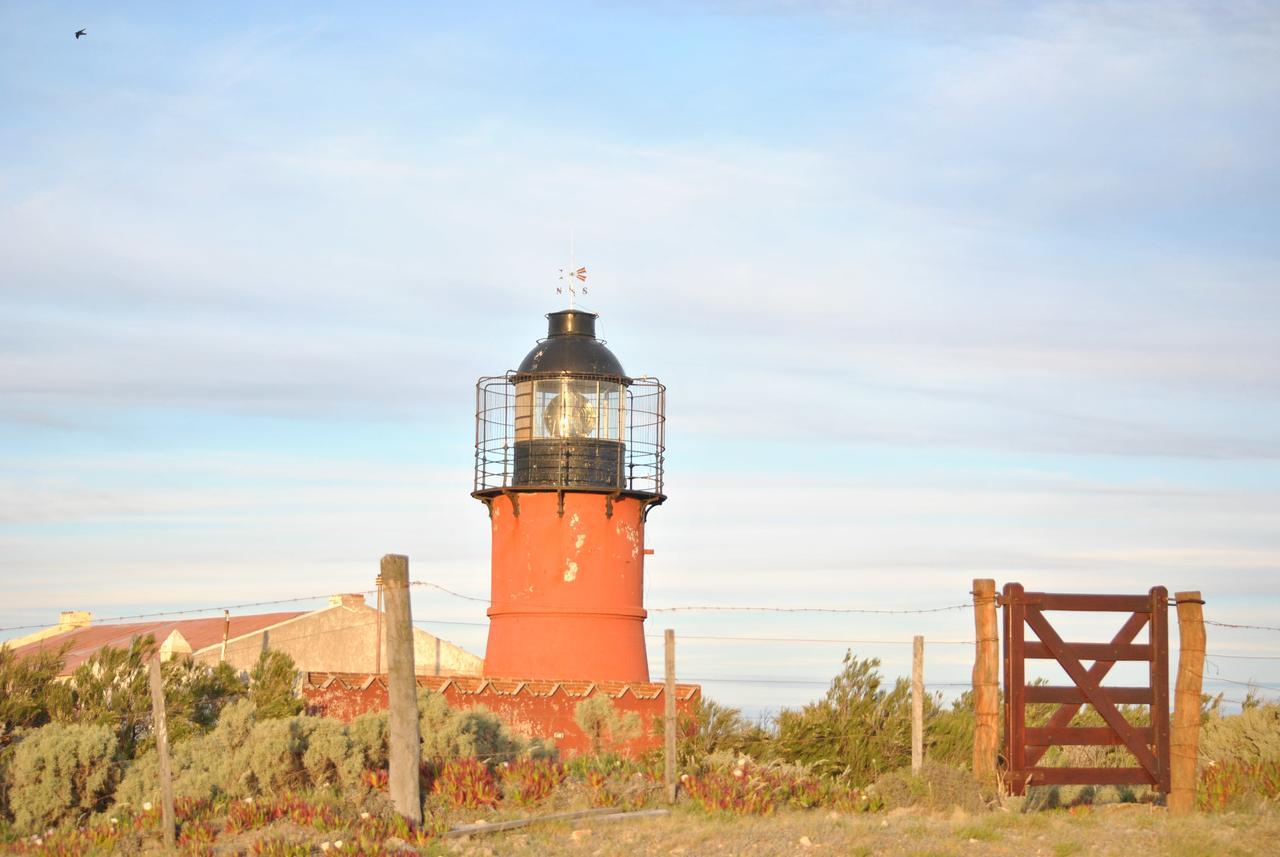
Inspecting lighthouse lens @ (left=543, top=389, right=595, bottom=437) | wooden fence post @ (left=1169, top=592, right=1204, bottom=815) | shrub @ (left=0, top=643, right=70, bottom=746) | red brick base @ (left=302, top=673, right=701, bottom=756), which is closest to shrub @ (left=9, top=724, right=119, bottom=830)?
shrub @ (left=0, top=643, right=70, bottom=746)

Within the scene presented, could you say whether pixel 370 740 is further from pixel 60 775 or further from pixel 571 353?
pixel 571 353

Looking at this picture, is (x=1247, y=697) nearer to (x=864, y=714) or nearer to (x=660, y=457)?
(x=864, y=714)

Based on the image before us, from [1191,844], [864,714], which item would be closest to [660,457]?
[864,714]

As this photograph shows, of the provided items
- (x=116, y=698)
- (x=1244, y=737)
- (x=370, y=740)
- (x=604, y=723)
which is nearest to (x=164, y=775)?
(x=370, y=740)

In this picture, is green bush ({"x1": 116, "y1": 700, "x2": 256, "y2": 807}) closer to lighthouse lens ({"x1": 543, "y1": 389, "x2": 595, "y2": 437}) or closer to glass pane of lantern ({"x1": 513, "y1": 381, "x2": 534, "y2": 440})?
glass pane of lantern ({"x1": 513, "y1": 381, "x2": 534, "y2": 440})

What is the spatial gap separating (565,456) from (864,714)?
20.9 ft

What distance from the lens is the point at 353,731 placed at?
56.1 ft

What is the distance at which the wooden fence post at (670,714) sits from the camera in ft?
52.2

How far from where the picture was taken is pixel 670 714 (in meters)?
16.1

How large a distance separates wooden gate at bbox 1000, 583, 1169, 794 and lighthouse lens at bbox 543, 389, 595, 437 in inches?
329

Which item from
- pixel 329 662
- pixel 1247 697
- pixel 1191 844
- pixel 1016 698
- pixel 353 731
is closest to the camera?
pixel 1191 844

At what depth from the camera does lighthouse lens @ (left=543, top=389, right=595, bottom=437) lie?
22594 millimetres

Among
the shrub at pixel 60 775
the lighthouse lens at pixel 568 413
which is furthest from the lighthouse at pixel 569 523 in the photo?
the shrub at pixel 60 775

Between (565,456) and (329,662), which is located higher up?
(565,456)
